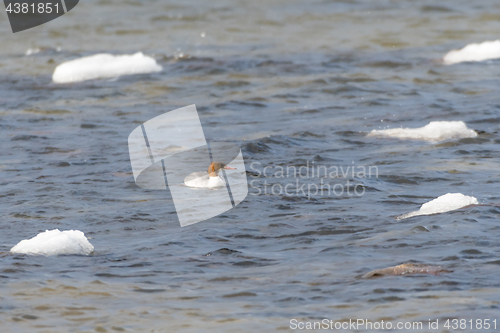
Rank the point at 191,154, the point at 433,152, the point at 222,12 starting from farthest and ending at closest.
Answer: the point at 222,12
the point at 191,154
the point at 433,152

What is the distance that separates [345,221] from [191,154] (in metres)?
3.80

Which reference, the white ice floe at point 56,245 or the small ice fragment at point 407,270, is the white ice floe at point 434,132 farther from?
the white ice floe at point 56,245

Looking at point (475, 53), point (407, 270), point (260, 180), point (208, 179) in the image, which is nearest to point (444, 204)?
point (407, 270)

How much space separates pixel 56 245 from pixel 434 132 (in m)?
5.70

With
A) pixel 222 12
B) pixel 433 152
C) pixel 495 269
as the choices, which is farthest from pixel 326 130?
pixel 222 12

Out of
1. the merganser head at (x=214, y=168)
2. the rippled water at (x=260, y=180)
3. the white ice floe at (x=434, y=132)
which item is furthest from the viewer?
the white ice floe at (x=434, y=132)

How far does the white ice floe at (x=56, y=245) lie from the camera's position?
18.6ft

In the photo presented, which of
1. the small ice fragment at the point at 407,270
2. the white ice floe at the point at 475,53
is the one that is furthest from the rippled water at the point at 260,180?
the white ice floe at the point at 475,53

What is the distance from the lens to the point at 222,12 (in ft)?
68.9

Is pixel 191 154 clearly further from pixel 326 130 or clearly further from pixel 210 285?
pixel 210 285

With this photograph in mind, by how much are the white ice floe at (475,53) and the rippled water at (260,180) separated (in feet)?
0.95

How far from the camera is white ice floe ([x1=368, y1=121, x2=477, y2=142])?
9.64 m

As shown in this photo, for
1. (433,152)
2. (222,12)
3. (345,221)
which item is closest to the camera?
(345,221)

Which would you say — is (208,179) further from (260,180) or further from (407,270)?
(407,270)
